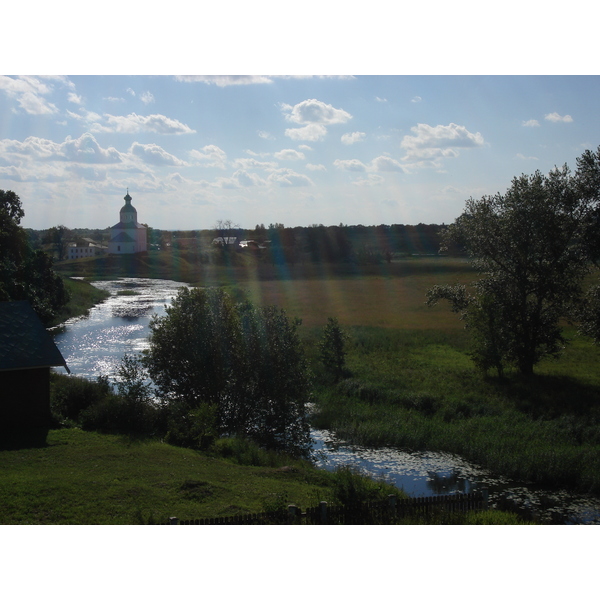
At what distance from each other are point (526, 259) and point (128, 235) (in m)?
121

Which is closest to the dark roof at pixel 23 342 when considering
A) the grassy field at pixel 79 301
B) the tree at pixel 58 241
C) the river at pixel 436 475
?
the river at pixel 436 475

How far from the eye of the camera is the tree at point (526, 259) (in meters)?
29.5

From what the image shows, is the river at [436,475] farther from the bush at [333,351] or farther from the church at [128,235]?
the church at [128,235]

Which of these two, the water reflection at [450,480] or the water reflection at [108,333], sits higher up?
the water reflection at [108,333]

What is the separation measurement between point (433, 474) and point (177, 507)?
10.4 metres

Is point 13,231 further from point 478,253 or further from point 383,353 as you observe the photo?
point 478,253

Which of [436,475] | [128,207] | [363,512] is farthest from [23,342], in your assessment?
[128,207]

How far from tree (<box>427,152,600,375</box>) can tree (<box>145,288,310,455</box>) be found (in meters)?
12.8

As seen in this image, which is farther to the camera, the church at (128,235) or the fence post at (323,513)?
the church at (128,235)

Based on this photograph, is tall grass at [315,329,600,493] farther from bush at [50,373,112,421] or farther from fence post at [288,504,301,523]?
fence post at [288,504,301,523]

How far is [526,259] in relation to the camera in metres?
30.5

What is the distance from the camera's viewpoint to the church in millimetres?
135875

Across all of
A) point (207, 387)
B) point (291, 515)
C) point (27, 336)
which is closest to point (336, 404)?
point (207, 387)

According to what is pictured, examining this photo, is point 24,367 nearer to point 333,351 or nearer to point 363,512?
point 363,512
